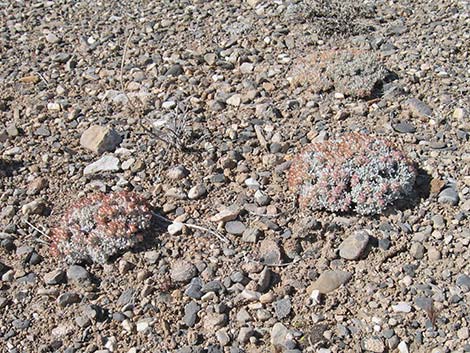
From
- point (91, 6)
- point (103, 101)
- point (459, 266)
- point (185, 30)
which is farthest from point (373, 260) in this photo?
point (91, 6)

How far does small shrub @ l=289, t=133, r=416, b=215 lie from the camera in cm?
584

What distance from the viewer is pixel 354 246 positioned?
5645 mm

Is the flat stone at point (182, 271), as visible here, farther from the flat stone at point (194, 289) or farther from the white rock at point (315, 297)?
the white rock at point (315, 297)

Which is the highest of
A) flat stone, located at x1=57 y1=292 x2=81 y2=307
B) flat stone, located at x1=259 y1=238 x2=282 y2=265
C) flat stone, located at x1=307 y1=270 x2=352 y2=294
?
flat stone, located at x1=57 y1=292 x2=81 y2=307

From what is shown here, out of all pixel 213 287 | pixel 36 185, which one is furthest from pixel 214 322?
pixel 36 185

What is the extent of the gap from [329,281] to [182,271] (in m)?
1.07

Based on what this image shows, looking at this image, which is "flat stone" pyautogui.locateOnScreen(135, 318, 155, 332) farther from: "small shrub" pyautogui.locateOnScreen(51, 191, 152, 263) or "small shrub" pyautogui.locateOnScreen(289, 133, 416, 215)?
"small shrub" pyautogui.locateOnScreen(289, 133, 416, 215)

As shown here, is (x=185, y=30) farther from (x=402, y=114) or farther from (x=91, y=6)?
(x=402, y=114)

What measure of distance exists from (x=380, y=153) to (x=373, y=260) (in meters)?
0.91

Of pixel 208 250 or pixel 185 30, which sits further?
pixel 185 30

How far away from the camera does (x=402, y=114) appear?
6812 millimetres

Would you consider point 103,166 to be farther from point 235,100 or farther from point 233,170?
point 235,100

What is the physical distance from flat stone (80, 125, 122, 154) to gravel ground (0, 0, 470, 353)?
0.02 m

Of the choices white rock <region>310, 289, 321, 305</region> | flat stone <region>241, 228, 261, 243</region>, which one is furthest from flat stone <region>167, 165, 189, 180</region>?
white rock <region>310, 289, 321, 305</region>
